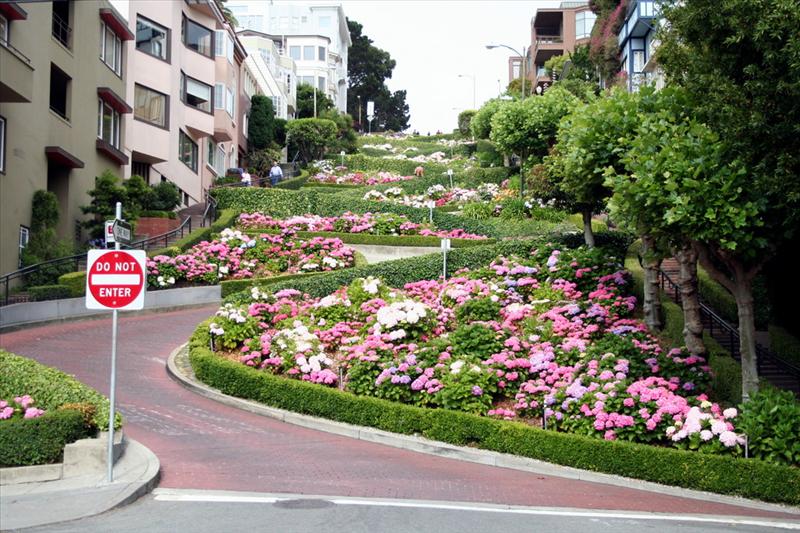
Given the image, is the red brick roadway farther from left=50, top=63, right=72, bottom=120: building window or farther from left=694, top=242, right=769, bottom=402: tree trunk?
left=50, top=63, right=72, bottom=120: building window

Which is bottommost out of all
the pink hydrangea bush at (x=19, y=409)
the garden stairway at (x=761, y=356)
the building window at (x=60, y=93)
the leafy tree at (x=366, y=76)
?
the pink hydrangea bush at (x=19, y=409)

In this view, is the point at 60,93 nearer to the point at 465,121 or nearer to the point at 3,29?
the point at 3,29

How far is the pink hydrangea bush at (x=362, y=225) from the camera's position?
3491 cm

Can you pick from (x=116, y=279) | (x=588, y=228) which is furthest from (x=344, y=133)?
(x=116, y=279)

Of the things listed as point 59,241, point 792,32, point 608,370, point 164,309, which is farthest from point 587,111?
point 59,241

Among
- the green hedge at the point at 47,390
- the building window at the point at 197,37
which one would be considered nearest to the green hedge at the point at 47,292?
the green hedge at the point at 47,390

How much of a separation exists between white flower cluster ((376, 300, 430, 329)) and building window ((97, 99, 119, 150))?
18.4m

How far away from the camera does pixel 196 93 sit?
4538 cm

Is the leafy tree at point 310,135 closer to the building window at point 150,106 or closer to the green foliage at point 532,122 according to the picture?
the building window at point 150,106

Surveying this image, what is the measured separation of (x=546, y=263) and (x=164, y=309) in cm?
1074

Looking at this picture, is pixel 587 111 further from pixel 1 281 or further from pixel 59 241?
pixel 59 241

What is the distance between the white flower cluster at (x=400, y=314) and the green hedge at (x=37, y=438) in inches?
314

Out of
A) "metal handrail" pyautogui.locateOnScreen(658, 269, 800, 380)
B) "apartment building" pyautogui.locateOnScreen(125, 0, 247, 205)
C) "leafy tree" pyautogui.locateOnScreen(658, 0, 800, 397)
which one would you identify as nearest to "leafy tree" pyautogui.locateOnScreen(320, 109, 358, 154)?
"apartment building" pyautogui.locateOnScreen(125, 0, 247, 205)

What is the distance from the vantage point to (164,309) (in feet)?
90.0
